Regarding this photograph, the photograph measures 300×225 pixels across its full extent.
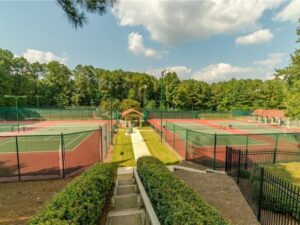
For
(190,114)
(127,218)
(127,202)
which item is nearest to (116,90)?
(190,114)

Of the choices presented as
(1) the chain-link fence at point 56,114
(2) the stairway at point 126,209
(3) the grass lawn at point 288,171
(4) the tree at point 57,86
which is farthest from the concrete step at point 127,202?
(4) the tree at point 57,86

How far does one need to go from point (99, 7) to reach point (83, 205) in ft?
15.0

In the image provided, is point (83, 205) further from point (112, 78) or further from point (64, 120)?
point (112, 78)

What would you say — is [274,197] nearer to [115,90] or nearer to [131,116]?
[131,116]

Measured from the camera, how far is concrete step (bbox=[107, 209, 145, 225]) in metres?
3.84

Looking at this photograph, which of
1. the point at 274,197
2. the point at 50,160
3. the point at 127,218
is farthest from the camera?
→ the point at 50,160

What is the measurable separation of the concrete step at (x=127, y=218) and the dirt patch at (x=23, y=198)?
2.19 meters

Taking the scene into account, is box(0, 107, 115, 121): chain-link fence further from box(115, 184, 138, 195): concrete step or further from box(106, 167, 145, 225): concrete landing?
box(106, 167, 145, 225): concrete landing

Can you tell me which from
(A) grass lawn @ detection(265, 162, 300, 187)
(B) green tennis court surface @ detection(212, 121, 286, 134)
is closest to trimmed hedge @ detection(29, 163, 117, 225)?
(A) grass lawn @ detection(265, 162, 300, 187)

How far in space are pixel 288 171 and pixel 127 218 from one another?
9.58m

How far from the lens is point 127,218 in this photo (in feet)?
13.0

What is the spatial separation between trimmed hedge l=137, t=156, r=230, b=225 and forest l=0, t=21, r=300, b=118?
1766 inches

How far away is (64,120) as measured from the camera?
126 ft

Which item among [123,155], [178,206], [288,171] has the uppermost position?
[178,206]
